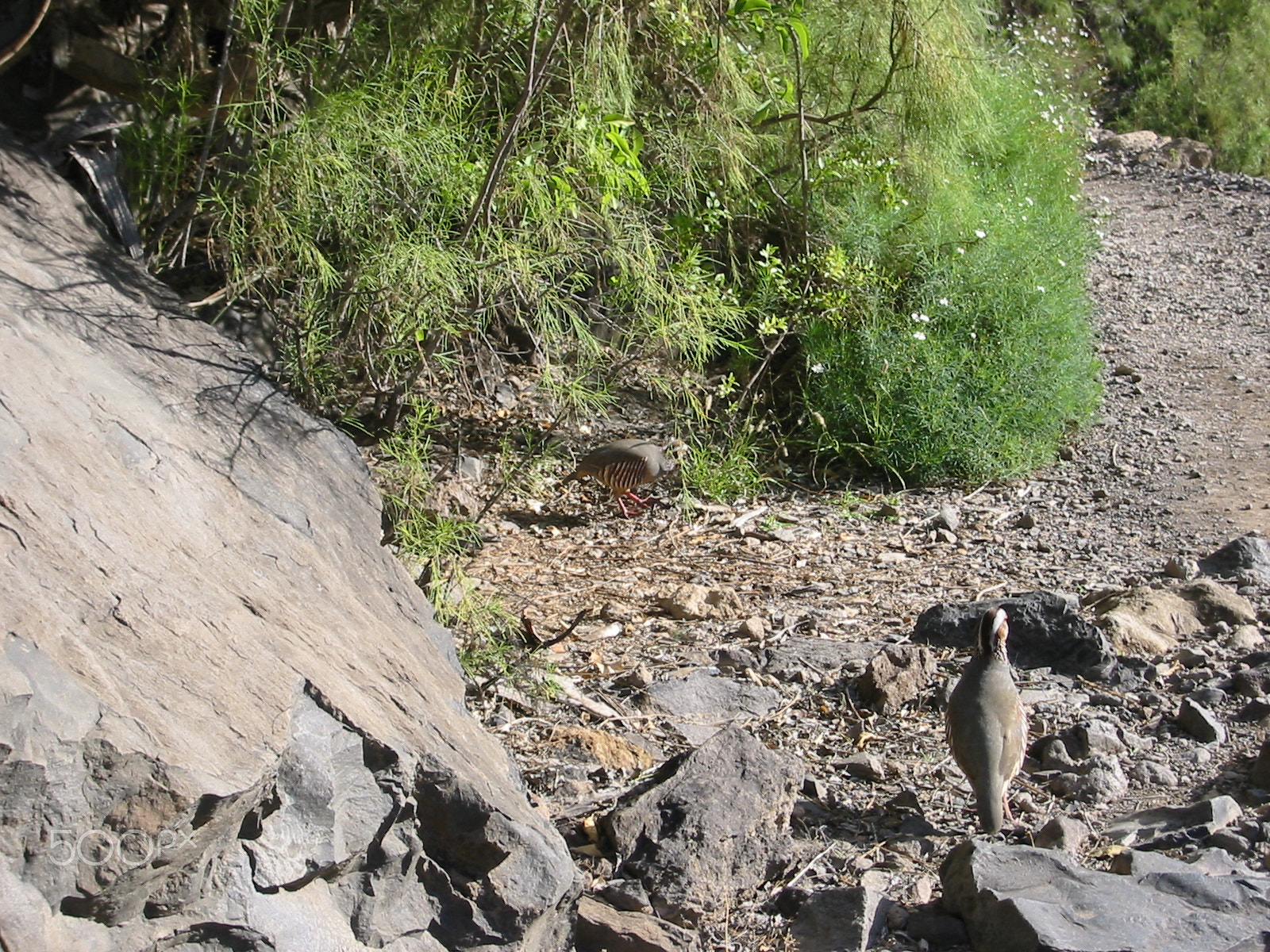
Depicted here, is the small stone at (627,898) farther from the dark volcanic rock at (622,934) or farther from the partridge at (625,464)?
the partridge at (625,464)

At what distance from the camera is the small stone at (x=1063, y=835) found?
110 inches

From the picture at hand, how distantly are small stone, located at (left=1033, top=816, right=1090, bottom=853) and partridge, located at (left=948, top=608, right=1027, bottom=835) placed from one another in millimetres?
107

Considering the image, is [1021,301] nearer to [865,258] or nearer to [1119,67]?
[865,258]

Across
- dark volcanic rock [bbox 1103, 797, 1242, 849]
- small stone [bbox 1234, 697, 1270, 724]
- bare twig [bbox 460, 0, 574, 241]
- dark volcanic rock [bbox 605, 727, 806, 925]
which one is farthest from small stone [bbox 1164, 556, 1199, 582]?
bare twig [bbox 460, 0, 574, 241]

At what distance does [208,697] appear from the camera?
1943 millimetres

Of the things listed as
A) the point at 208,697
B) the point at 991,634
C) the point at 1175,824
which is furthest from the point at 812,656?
the point at 208,697

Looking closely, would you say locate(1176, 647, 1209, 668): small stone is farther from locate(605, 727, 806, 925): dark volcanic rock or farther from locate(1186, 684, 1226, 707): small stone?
locate(605, 727, 806, 925): dark volcanic rock

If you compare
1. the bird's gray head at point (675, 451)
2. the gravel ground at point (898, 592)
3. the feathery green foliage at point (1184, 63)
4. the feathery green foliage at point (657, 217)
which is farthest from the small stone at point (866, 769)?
the feathery green foliage at point (1184, 63)

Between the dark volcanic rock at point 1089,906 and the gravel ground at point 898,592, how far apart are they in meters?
0.20

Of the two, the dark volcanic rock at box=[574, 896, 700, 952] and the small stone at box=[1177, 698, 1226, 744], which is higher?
the small stone at box=[1177, 698, 1226, 744]

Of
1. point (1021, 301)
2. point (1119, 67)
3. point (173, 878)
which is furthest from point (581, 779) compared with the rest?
point (1119, 67)

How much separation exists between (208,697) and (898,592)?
123 inches

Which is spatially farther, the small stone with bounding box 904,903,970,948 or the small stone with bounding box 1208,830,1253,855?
the small stone with bounding box 1208,830,1253,855

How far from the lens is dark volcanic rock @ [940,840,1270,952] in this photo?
228cm
